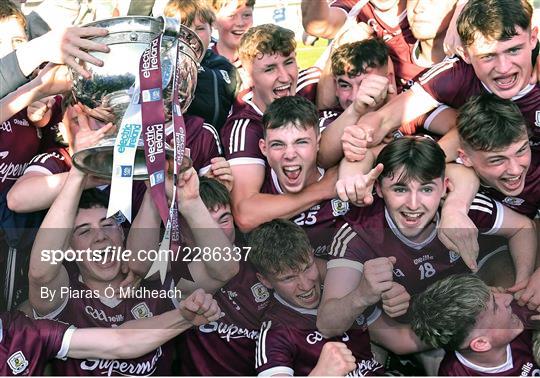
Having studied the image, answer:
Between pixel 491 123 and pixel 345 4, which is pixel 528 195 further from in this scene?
pixel 345 4

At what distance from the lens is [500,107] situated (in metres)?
2.99

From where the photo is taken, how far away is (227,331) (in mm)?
3121

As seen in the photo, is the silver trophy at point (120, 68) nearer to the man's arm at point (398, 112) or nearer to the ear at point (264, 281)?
the ear at point (264, 281)

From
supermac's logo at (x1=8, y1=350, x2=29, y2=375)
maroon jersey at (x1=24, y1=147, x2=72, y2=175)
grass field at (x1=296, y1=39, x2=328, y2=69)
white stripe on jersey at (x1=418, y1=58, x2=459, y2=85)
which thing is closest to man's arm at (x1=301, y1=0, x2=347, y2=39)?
white stripe on jersey at (x1=418, y1=58, x2=459, y2=85)

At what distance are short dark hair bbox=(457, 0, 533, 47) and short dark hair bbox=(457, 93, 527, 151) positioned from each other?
23cm

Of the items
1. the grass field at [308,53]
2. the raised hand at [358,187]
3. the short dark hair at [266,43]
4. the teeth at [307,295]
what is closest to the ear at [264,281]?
the teeth at [307,295]

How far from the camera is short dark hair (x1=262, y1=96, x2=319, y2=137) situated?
3.10 meters

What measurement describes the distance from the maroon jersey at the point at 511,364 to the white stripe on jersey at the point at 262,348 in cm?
65

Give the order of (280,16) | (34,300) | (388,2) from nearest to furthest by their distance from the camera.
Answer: (34,300) < (388,2) < (280,16)

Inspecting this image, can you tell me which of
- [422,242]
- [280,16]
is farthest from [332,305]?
[280,16]

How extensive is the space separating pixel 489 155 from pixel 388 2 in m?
1.05

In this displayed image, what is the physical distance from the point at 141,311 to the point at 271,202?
634mm

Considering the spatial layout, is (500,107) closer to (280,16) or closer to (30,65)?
(30,65)

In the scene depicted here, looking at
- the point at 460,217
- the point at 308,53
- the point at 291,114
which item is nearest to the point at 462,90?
the point at 460,217
